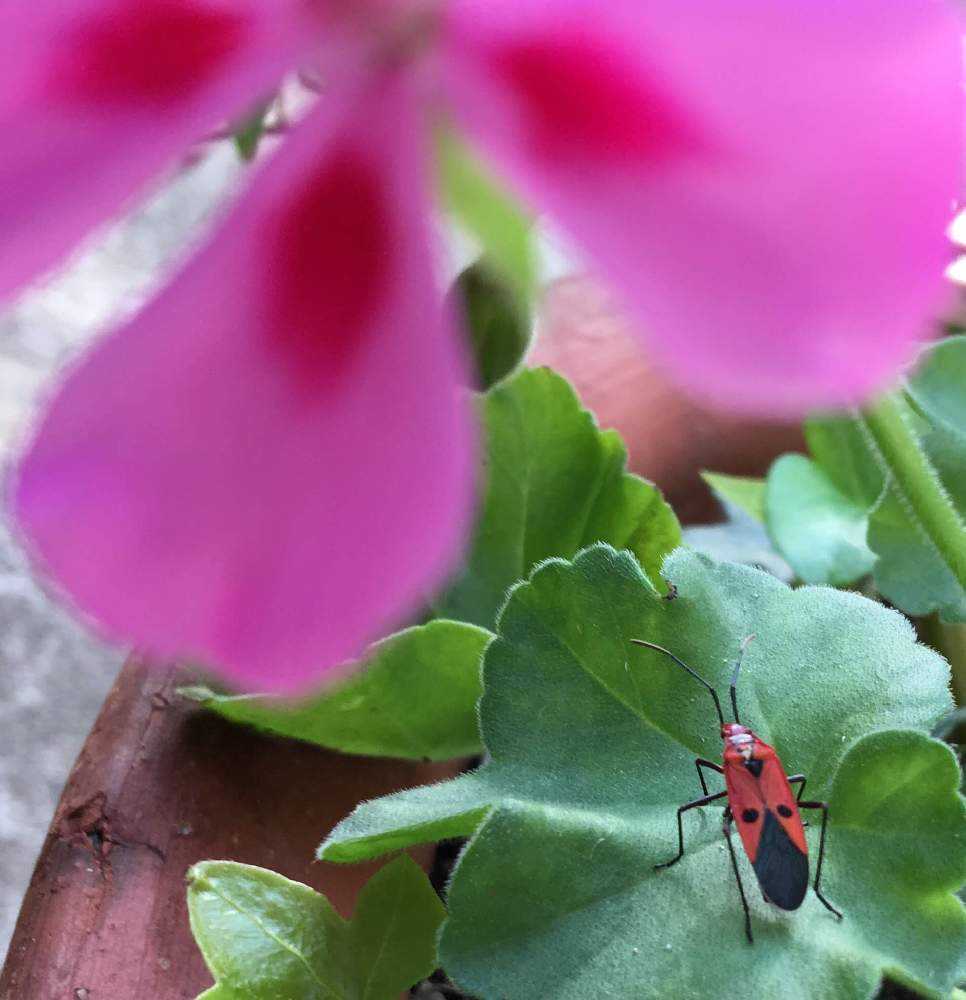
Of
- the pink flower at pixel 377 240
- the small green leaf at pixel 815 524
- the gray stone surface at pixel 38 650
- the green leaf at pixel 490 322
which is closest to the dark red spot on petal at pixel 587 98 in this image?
the pink flower at pixel 377 240

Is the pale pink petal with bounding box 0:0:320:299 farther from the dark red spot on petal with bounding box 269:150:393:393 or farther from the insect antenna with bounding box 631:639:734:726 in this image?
the insect antenna with bounding box 631:639:734:726

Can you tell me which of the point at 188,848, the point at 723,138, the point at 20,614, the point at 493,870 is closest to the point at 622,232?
the point at 723,138

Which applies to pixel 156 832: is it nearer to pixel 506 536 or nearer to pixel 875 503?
pixel 506 536

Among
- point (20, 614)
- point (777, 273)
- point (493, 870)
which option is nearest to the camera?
point (777, 273)

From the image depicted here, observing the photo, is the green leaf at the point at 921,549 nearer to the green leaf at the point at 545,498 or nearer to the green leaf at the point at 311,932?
the green leaf at the point at 545,498

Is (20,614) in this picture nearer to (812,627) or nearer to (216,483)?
(812,627)

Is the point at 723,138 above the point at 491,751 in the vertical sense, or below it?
above

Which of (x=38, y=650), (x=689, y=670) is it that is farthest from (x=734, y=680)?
(x=38, y=650)
